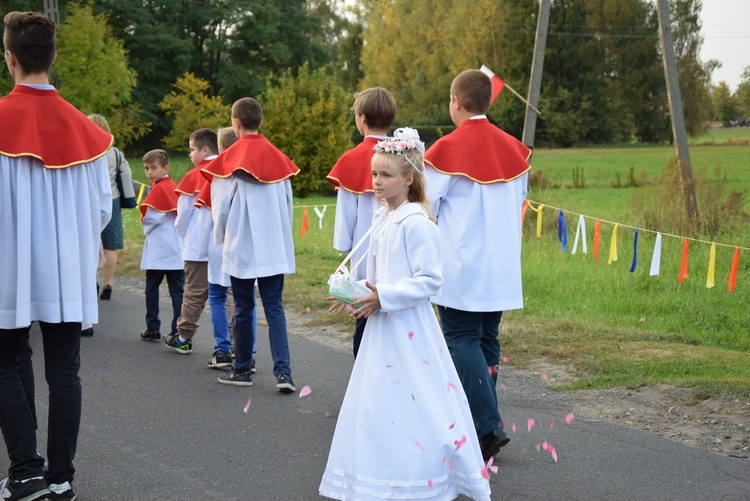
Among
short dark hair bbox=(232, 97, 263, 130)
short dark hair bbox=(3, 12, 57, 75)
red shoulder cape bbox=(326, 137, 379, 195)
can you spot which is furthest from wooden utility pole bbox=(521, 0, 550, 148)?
short dark hair bbox=(3, 12, 57, 75)

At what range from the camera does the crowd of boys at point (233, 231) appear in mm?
4297

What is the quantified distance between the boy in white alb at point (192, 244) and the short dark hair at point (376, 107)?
2.13m

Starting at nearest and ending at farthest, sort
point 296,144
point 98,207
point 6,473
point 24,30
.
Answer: point 24,30, point 98,207, point 6,473, point 296,144


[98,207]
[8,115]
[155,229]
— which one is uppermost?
[8,115]

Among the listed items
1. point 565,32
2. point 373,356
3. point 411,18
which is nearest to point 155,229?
point 373,356

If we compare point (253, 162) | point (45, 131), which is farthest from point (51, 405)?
point (253, 162)

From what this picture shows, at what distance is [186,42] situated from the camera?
5744 centimetres

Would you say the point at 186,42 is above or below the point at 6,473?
above

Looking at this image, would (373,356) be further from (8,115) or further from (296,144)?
(296,144)

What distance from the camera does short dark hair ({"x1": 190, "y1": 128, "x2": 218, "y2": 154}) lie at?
25.1ft

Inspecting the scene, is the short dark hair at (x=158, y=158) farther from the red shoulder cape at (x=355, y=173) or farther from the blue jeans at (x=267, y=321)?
the red shoulder cape at (x=355, y=173)

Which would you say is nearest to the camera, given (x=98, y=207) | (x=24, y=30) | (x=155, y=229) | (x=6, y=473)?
(x=24, y=30)

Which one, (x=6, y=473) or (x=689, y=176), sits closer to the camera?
(x=6, y=473)

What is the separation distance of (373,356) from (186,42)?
184 feet
